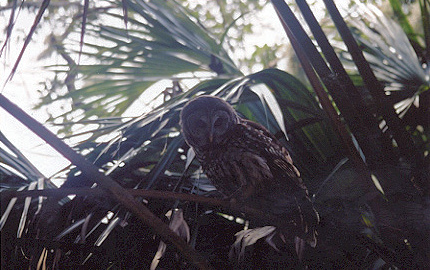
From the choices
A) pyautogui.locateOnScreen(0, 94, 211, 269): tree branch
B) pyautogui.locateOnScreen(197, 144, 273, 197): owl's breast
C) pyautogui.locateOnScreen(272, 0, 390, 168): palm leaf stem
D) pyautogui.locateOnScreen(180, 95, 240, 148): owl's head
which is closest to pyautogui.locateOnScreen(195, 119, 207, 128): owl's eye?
pyautogui.locateOnScreen(180, 95, 240, 148): owl's head

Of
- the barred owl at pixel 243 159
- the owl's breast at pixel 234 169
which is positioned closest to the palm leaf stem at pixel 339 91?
the barred owl at pixel 243 159

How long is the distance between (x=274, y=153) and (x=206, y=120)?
0.39m

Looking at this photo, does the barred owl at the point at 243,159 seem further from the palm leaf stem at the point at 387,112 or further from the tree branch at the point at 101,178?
the tree branch at the point at 101,178

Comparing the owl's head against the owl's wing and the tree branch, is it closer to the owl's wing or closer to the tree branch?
the owl's wing

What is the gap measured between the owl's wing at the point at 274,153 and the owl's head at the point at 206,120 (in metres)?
0.13

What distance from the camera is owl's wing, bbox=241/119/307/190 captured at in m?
2.08

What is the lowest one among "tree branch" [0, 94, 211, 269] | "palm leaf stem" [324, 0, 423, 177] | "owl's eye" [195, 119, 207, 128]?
"palm leaf stem" [324, 0, 423, 177]

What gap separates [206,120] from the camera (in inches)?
89.2

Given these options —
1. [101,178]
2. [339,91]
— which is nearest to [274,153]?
[339,91]

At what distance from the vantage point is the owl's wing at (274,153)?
2082mm

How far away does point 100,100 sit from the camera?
2.87 m

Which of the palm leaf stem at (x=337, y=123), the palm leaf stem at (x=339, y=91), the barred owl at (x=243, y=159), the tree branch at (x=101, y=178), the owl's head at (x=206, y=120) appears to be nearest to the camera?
the tree branch at (x=101, y=178)

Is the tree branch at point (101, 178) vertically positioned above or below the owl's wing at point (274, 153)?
above

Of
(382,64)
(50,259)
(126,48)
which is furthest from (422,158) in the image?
(126,48)
